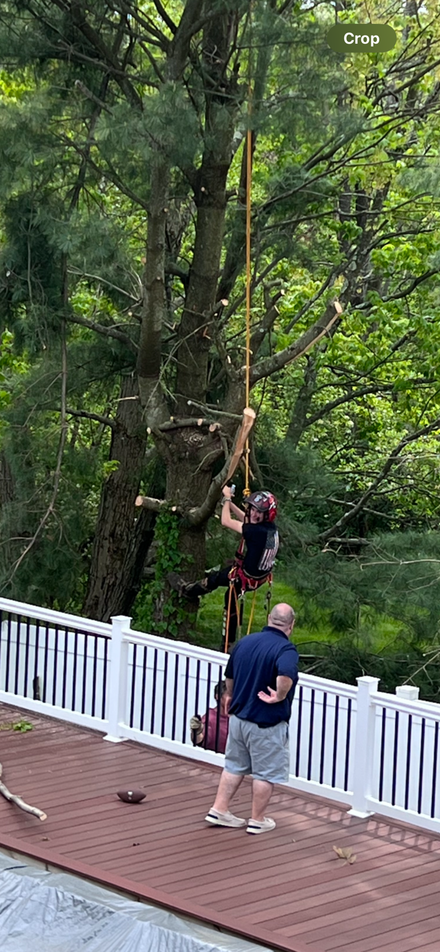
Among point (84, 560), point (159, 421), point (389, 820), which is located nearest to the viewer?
point (389, 820)

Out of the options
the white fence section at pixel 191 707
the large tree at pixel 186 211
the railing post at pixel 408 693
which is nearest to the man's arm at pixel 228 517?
the white fence section at pixel 191 707

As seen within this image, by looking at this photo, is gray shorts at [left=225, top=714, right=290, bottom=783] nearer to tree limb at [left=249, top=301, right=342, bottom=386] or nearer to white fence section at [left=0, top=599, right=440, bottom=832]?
white fence section at [left=0, top=599, right=440, bottom=832]

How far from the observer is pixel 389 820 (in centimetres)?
696

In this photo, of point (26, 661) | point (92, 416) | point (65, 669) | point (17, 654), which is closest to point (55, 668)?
point (65, 669)

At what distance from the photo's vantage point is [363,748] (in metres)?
6.99

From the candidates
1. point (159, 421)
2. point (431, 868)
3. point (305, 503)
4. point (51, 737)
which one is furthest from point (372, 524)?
point (431, 868)

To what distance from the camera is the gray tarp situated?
503 cm

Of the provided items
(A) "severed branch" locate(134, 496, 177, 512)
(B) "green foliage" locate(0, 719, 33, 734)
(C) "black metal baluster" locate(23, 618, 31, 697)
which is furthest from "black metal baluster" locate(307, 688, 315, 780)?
(A) "severed branch" locate(134, 496, 177, 512)

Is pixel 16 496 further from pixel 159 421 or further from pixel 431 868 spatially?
pixel 431 868

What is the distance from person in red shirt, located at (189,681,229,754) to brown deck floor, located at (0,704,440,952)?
192mm

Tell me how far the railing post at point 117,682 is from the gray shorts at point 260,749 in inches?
76.0

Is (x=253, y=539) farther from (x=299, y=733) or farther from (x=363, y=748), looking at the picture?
(x=363, y=748)

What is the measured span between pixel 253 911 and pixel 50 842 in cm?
135

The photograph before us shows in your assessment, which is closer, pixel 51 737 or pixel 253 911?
pixel 253 911
